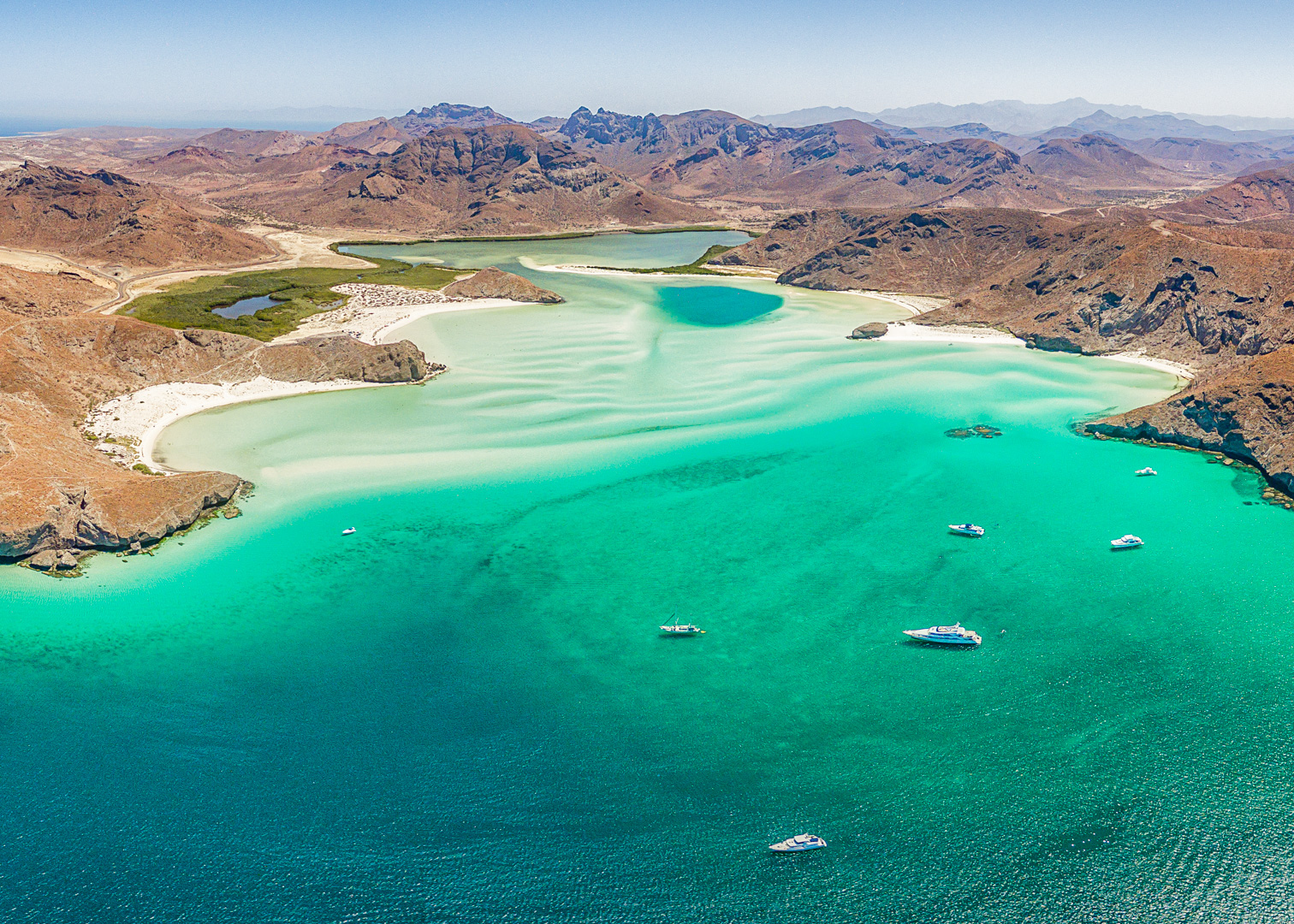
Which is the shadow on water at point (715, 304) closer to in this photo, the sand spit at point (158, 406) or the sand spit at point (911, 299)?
the sand spit at point (911, 299)

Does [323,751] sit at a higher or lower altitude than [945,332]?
lower

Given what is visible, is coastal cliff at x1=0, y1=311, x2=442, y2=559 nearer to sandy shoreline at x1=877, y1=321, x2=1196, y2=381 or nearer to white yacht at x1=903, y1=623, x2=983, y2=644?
white yacht at x1=903, y1=623, x2=983, y2=644

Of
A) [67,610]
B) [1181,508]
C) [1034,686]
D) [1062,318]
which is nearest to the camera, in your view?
[1034,686]

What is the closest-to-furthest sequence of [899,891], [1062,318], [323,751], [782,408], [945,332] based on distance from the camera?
[899,891]
[323,751]
[782,408]
[1062,318]
[945,332]

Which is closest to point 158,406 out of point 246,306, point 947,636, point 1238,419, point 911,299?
point 246,306

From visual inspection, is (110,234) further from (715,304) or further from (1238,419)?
(1238,419)

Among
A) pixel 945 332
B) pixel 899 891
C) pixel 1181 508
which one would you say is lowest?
pixel 899 891

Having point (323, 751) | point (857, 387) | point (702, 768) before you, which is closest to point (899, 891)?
point (702, 768)

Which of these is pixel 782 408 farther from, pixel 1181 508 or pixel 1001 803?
pixel 1001 803

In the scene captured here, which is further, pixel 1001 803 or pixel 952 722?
pixel 952 722
